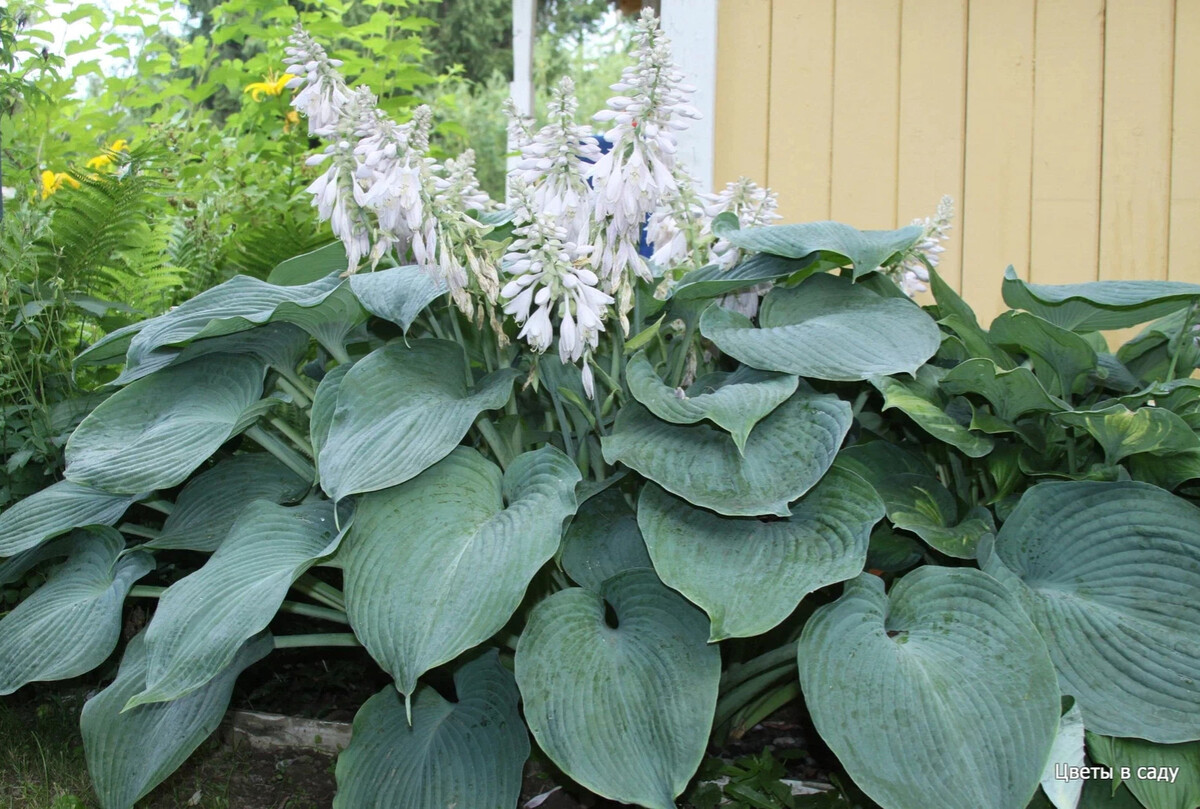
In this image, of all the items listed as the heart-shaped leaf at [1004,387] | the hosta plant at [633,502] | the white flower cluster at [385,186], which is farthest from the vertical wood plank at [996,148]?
the white flower cluster at [385,186]

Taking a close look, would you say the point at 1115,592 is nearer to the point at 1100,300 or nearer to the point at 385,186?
the point at 1100,300

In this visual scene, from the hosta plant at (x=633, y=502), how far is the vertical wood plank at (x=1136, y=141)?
4.79 ft

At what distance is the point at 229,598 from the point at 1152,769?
4.94ft

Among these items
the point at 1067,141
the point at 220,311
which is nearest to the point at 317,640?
the point at 220,311

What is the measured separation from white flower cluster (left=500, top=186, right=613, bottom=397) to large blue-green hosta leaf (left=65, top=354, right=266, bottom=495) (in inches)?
23.6

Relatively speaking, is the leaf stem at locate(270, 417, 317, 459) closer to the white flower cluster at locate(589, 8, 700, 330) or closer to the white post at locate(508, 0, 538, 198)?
the white flower cluster at locate(589, 8, 700, 330)

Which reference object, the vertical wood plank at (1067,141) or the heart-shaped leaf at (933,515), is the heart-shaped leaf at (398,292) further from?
the vertical wood plank at (1067,141)

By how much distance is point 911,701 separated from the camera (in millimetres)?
1524

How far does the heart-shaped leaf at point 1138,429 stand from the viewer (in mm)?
1745

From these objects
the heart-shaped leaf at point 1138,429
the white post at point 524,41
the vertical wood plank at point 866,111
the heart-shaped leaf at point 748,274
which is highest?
the white post at point 524,41

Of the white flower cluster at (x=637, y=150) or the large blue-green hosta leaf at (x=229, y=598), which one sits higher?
the white flower cluster at (x=637, y=150)

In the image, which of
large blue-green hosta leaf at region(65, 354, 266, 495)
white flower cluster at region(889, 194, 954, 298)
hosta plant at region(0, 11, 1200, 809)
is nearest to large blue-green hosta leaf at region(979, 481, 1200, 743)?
hosta plant at region(0, 11, 1200, 809)

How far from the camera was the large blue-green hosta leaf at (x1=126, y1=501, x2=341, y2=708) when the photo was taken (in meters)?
1.62

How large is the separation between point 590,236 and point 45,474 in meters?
1.53
